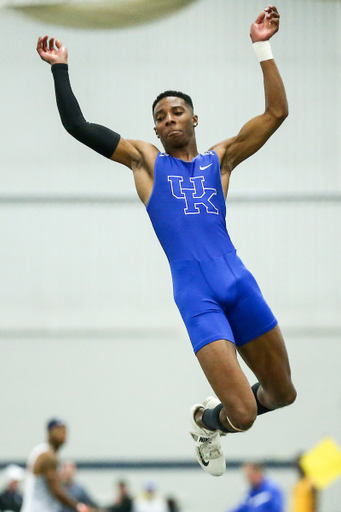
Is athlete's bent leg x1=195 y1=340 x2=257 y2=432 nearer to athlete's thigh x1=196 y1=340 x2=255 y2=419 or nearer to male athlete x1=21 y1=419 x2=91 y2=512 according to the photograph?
athlete's thigh x1=196 y1=340 x2=255 y2=419

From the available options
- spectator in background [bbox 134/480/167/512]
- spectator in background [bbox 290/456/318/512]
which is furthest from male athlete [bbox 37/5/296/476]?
spectator in background [bbox 134/480/167/512]

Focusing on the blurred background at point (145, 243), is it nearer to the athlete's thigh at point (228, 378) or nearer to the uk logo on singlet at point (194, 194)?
the uk logo on singlet at point (194, 194)

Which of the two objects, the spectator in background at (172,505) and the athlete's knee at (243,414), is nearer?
the athlete's knee at (243,414)

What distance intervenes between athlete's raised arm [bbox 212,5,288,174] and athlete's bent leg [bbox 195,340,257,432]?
1270mm

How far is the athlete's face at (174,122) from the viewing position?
16.1 ft

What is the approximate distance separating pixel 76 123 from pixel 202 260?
1168 mm

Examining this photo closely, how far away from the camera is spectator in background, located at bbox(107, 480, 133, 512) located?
11.9 metres

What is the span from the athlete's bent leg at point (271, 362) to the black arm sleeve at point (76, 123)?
1.53 meters

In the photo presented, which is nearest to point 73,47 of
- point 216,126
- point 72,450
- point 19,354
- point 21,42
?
point 21,42

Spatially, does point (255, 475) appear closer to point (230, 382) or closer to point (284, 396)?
point (284, 396)

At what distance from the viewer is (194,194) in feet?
15.6

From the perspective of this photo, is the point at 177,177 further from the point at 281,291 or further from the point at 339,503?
the point at 339,503

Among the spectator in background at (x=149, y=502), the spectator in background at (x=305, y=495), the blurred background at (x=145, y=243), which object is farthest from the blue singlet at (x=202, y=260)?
the blurred background at (x=145, y=243)

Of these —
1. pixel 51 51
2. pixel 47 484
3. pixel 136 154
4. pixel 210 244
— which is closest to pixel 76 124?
pixel 136 154
